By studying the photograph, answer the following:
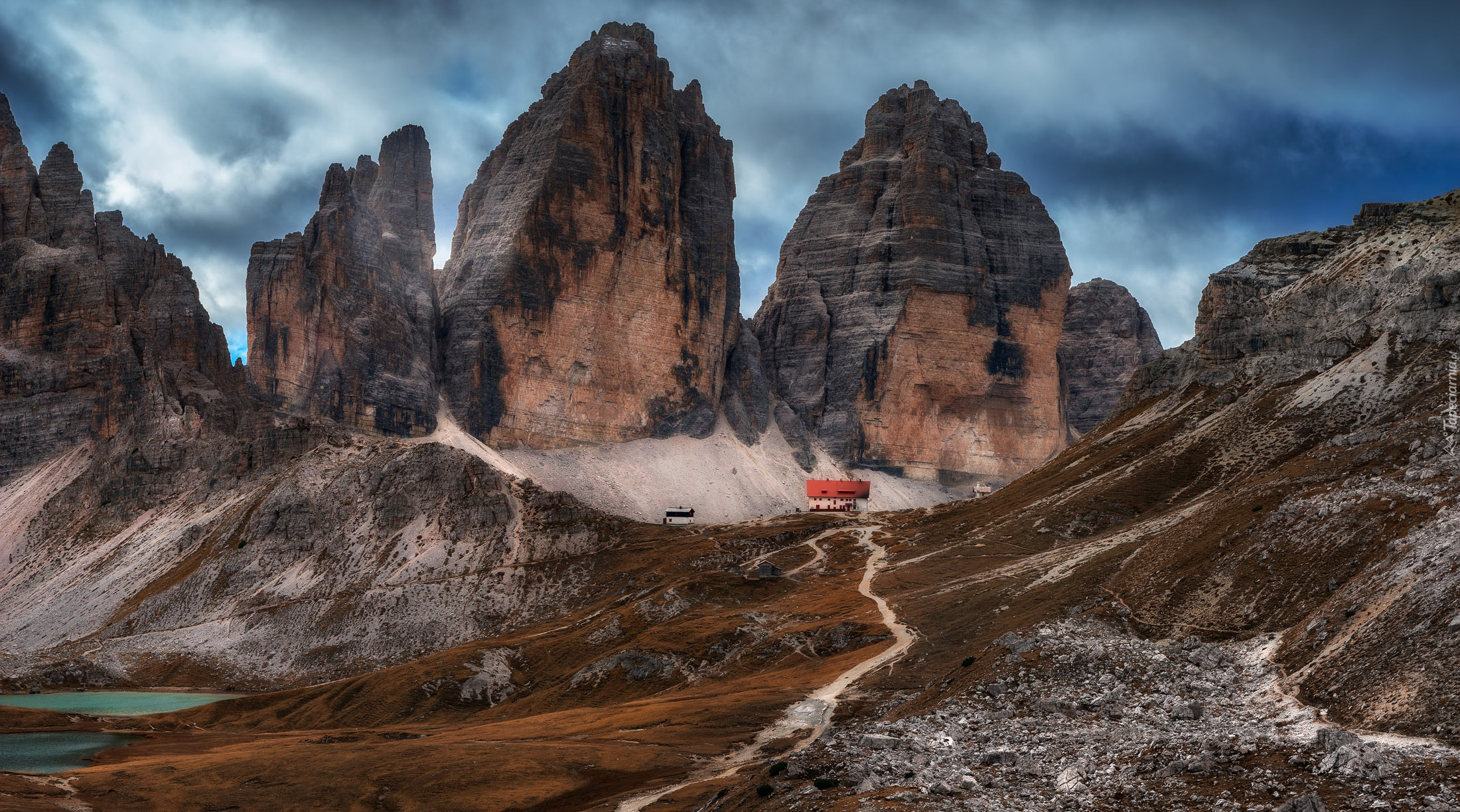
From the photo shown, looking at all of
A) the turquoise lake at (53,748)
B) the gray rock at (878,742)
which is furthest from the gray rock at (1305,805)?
the turquoise lake at (53,748)

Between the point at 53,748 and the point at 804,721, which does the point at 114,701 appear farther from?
the point at 804,721

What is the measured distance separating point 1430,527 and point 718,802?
139 feet

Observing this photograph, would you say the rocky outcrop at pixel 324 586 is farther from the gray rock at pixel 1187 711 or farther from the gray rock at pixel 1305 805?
the gray rock at pixel 1305 805

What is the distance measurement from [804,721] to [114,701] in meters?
100

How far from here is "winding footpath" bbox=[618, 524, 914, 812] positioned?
7169 centimetres

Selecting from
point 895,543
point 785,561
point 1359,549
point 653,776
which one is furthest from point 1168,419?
point 653,776

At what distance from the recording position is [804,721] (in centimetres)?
8438

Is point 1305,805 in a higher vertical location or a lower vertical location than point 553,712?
higher

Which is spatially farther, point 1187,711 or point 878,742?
point 878,742

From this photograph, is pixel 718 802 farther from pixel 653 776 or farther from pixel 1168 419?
pixel 1168 419

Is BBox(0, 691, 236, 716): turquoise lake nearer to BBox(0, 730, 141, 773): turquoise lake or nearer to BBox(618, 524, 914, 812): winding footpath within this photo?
BBox(0, 730, 141, 773): turquoise lake

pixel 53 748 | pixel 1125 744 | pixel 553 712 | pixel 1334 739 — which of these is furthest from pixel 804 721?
pixel 53 748

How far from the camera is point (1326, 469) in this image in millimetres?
97562

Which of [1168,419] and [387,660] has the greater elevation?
[1168,419]
